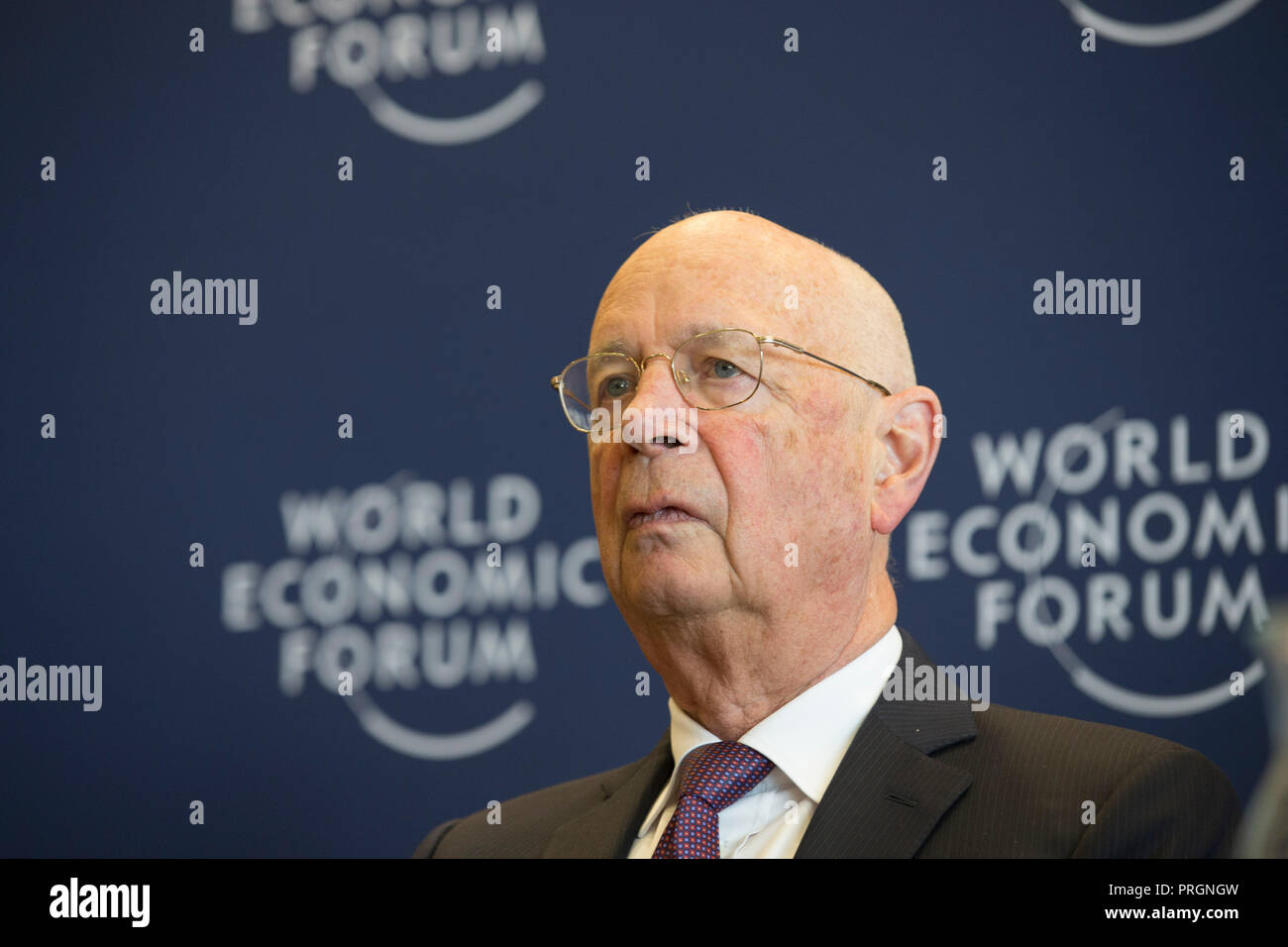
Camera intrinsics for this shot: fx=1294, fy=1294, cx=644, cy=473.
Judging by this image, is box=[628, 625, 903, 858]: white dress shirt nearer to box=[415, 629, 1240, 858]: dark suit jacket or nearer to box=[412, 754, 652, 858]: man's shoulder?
box=[415, 629, 1240, 858]: dark suit jacket

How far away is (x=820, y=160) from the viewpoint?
306cm

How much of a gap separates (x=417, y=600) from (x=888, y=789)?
1.59m

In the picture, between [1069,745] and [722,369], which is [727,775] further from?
[722,369]

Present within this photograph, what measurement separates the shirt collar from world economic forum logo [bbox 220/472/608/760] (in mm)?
1160

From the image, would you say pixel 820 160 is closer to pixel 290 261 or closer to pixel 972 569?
pixel 972 569

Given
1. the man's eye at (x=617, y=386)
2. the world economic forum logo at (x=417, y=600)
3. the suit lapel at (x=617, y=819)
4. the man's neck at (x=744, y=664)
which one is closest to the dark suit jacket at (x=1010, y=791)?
the man's neck at (x=744, y=664)

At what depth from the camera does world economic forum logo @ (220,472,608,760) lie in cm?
304

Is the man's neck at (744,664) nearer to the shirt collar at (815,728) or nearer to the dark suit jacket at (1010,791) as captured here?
the shirt collar at (815,728)

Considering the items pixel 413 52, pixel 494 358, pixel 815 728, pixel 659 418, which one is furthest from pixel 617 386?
pixel 413 52

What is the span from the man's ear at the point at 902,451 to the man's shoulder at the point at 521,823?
1.85ft

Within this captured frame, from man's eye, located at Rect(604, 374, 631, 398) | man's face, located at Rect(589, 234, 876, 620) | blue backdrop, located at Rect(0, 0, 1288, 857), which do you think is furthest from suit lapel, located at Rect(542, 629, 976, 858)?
blue backdrop, located at Rect(0, 0, 1288, 857)

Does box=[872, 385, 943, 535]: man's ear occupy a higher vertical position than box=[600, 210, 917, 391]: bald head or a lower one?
lower

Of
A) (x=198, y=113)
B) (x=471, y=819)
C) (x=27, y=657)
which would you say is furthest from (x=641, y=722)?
(x=198, y=113)

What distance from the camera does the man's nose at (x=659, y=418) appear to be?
1.83 meters
